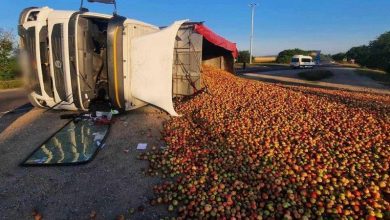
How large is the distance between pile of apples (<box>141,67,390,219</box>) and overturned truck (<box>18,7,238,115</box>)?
156cm

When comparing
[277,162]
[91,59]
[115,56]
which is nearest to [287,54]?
[91,59]

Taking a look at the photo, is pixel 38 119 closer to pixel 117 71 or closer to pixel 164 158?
pixel 117 71

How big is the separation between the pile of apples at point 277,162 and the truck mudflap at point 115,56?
180 cm

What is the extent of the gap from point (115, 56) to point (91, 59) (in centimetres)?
112

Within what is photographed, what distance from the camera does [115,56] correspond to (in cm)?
749

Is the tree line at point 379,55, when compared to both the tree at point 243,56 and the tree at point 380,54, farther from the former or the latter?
the tree at point 243,56

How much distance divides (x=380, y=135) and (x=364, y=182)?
2.40 metres

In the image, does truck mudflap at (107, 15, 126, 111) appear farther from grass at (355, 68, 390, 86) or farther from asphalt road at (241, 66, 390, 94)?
grass at (355, 68, 390, 86)

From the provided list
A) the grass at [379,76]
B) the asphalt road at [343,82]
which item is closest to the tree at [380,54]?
the grass at [379,76]

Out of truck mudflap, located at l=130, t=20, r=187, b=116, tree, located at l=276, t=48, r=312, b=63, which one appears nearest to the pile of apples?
truck mudflap, located at l=130, t=20, r=187, b=116

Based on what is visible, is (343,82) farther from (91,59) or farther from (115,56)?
(91,59)

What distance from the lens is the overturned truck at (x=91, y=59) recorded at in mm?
7551

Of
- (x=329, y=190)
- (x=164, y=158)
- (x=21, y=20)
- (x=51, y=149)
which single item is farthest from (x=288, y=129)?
(x=21, y=20)

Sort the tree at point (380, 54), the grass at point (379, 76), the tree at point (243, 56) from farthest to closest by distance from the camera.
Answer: the tree at point (243, 56) < the tree at point (380, 54) < the grass at point (379, 76)
